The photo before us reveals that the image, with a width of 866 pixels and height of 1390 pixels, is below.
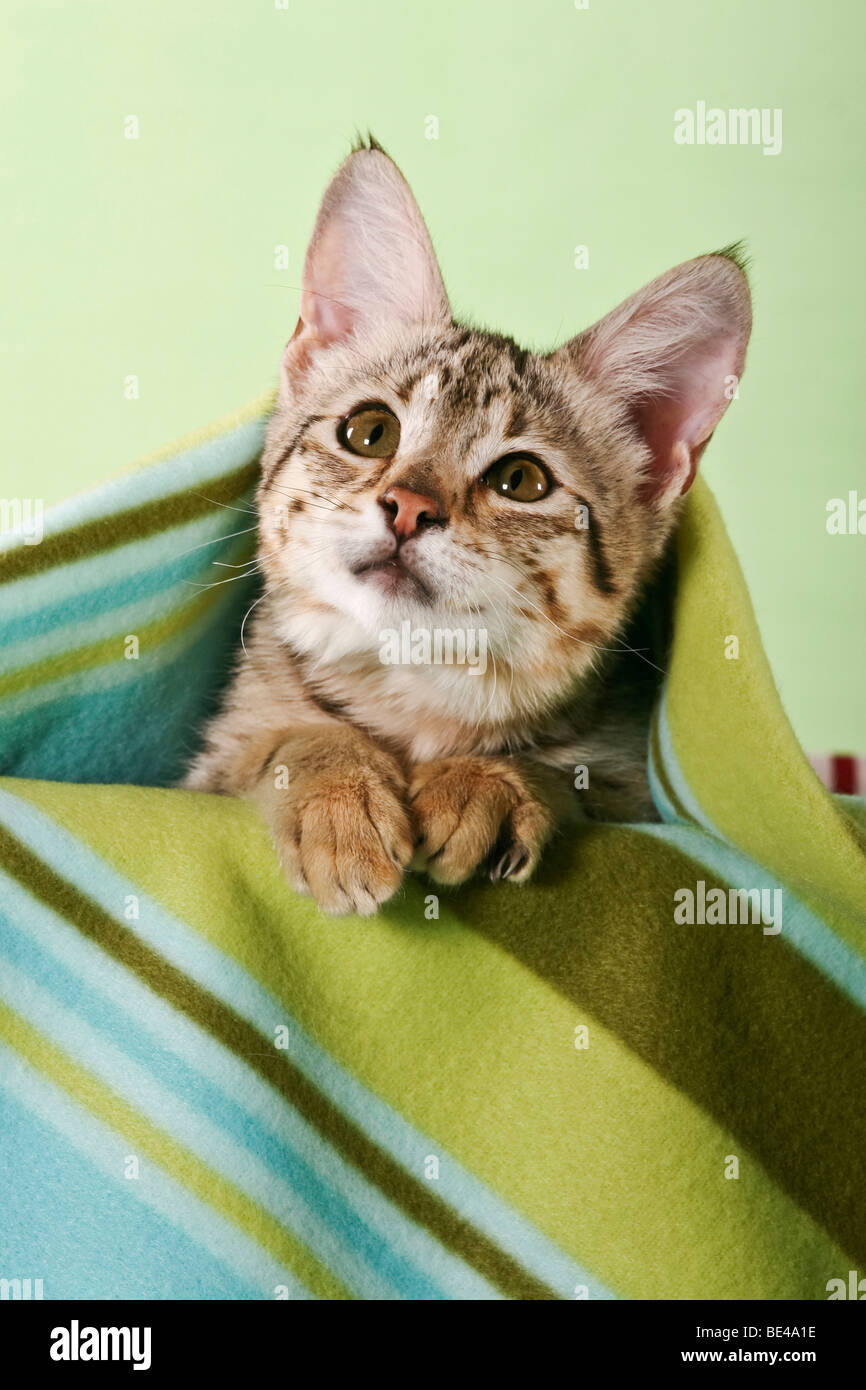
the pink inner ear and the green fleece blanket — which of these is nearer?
the green fleece blanket

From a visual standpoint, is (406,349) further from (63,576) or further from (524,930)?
(524,930)

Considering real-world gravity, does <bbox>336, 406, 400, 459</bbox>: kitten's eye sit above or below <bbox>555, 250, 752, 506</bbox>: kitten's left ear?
below

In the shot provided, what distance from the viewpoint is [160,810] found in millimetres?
791

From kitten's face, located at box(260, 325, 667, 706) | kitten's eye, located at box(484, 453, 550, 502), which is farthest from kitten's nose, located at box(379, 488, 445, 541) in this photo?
kitten's eye, located at box(484, 453, 550, 502)

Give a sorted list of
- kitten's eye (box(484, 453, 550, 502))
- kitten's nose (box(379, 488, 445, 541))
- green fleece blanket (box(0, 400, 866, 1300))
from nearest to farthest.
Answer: green fleece blanket (box(0, 400, 866, 1300)) < kitten's nose (box(379, 488, 445, 541)) < kitten's eye (box(484, 453, 550, 502))

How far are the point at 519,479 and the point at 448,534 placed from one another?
15 cm

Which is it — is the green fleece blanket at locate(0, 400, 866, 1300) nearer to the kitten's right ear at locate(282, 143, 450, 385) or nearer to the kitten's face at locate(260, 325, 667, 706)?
the kitten's face at locate(260, 325, 667, 706)

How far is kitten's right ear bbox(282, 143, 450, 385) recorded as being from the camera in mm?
1110

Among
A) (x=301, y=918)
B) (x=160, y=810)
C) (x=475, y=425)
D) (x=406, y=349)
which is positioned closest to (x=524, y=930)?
(x=301, y=918)

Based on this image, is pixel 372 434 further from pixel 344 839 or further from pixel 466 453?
pixel 344 839

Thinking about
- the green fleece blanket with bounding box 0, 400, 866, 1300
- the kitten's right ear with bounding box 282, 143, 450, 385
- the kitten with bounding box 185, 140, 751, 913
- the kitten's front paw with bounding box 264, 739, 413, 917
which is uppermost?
the kitten's right ear with bounding box 282, 143, 450, 385

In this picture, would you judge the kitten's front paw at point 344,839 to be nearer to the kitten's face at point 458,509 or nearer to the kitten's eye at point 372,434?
the kitten's face at point 458,509

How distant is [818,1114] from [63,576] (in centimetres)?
69

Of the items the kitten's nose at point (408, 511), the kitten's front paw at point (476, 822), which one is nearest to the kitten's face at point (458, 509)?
the kitten's nose at point (408, 511)
